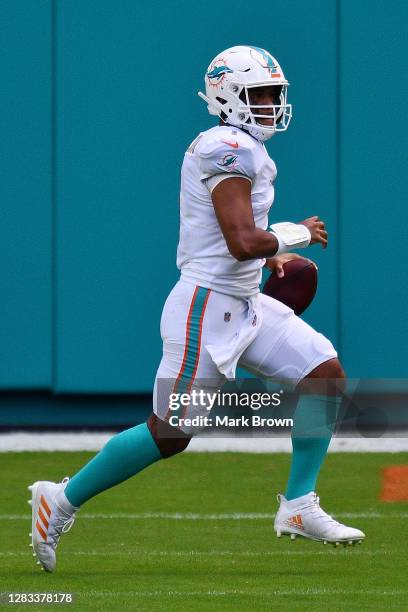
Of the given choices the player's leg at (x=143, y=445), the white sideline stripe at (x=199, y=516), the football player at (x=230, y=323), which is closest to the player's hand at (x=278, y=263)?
the football player at (x=230, y=323)

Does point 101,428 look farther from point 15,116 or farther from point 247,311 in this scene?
point 247,311

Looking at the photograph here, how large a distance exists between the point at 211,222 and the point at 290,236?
252 millimetres

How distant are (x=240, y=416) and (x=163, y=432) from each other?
3.04m

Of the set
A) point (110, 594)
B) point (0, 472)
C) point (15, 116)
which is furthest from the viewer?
point (15, 116)

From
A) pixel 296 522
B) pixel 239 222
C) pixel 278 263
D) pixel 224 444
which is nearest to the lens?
pixel 239 222

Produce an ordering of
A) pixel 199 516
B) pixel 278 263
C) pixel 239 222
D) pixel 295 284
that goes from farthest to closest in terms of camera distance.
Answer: pixel 199 516
pixel 295 284
pixel 278 263
pixel 239 222

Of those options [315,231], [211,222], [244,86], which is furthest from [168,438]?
[244,86]

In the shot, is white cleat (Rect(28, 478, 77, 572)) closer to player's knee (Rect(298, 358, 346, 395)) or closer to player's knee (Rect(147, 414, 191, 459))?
player's knee (Rect(147, 414, 191, 459))

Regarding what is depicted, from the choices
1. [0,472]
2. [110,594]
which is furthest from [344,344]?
[110,594]

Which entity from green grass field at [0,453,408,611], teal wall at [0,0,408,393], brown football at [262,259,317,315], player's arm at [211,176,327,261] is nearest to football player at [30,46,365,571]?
player's arm at [211,176,327,261]

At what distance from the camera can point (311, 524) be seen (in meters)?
5.20

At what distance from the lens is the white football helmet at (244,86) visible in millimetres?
5227

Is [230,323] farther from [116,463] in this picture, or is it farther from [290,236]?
[116,463]

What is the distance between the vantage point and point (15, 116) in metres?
8.09
